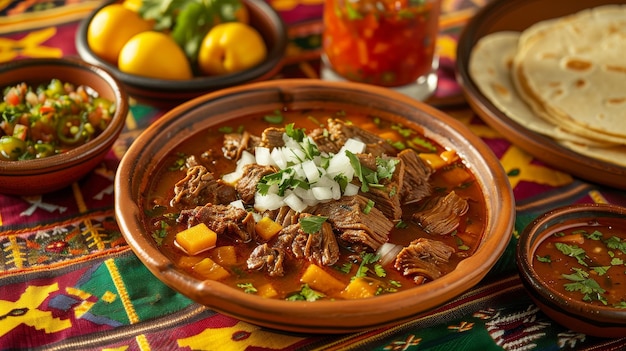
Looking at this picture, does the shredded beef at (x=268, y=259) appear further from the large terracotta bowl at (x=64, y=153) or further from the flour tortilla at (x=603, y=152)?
the flour tortilla at (x=603, y=152)

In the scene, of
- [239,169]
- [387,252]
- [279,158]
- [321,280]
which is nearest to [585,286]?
[387,252]

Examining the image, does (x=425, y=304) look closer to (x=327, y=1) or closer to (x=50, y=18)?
(x=327, y=1)

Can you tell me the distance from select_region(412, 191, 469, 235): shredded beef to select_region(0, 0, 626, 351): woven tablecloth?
1.18 feet

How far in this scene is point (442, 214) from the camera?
11.6ft

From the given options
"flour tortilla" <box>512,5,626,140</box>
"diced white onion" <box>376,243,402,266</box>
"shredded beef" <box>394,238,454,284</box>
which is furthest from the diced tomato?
"flour tortilla" <box>512,5,626,140</box>

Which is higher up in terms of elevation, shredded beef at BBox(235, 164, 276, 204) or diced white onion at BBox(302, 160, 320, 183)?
diced white onion at BBox(302, 160, 320, 183)

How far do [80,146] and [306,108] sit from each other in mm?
1331

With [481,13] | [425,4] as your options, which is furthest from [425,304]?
[481,13]

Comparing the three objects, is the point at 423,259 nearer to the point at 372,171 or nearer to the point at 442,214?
the point at 442,214

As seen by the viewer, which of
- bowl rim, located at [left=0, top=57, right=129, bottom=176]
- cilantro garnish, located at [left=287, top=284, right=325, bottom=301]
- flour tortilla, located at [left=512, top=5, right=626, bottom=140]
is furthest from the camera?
flour tortilla, located at [left=512, top=5, right=626, bottom=140]

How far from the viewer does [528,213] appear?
412 cm

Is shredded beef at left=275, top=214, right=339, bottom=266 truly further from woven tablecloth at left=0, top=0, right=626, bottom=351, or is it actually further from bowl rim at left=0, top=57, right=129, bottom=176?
bowl rim at left=0, top=57, right=129, bottom=176

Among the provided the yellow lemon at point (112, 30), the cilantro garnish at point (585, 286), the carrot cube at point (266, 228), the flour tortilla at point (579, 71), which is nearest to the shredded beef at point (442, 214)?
the cilantro garnish at point (585, 286)

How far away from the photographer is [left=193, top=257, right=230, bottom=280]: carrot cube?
10.3 ft
